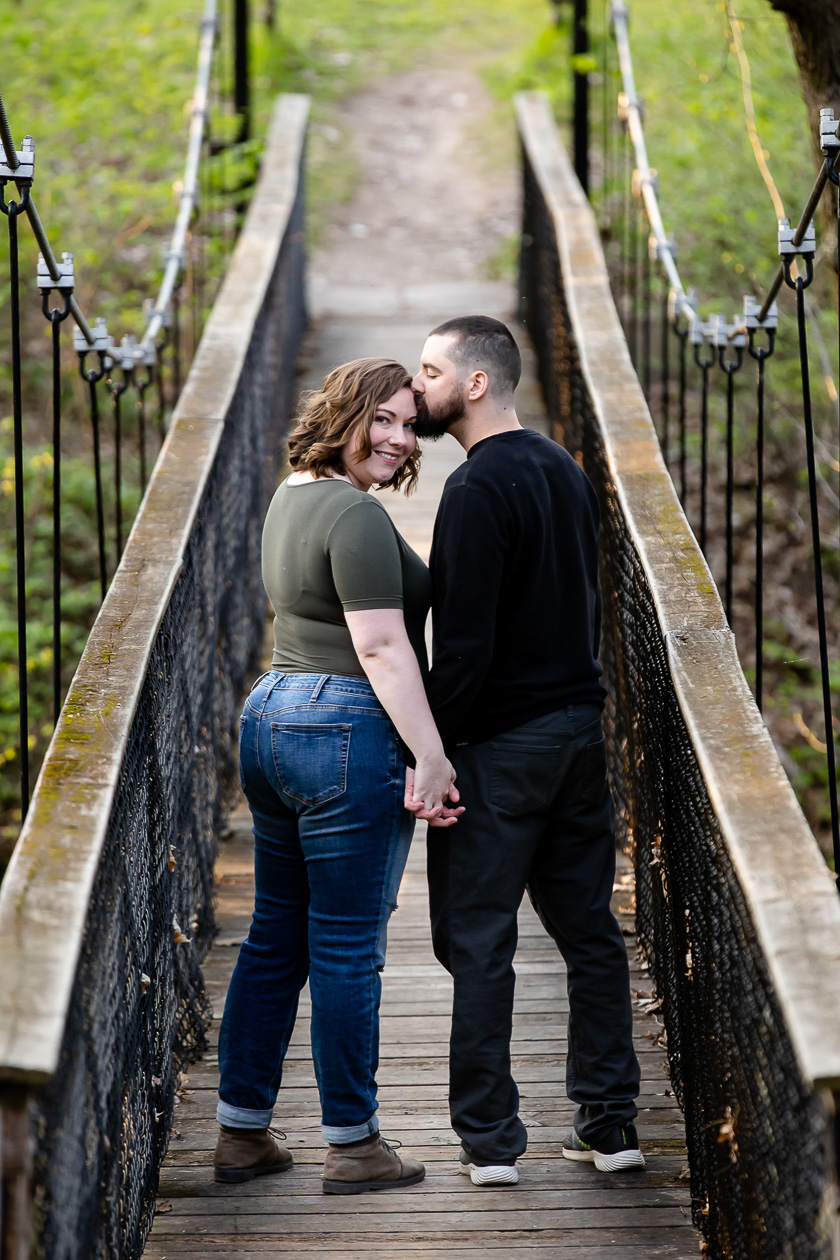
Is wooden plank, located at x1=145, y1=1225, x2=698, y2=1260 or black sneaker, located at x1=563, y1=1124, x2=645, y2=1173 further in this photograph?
black sneaker, located at x1=563, y1=1124, x2=645, y2=1173

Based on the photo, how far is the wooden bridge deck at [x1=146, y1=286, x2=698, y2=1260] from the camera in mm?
2391

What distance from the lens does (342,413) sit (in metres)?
2.44

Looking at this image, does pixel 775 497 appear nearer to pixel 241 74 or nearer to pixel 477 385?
pixel 241 74

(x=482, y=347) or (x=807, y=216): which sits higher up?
(x=807, y=216)

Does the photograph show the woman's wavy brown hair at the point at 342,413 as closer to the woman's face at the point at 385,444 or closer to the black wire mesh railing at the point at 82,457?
the woman's face at the point at 385,444

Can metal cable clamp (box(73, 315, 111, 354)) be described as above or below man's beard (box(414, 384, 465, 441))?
above

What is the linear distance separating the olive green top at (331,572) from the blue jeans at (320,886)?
0.06 metres

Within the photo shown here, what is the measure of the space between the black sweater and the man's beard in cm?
7

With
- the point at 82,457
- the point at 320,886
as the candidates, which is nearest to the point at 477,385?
the point at 320,886

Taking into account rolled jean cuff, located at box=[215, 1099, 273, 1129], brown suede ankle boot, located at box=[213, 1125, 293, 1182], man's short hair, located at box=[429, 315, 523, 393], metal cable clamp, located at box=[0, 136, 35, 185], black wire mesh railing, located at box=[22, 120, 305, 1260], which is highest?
metal cable clamp, located at box=[0, 136, 35, 185]

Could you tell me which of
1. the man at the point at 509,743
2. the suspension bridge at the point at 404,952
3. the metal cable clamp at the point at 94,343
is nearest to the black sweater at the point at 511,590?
the man at the point at 509,743

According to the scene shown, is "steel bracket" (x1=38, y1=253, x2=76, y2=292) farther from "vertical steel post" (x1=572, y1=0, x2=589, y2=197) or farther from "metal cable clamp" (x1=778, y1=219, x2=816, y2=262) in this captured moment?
"vertical steel post" (x1=572, y1=0, x2=589, y2=197)

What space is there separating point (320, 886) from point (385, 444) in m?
0.75

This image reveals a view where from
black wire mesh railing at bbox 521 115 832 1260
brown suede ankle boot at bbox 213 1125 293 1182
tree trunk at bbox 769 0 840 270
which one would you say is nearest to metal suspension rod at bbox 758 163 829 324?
tree trunk at bbox 769 0 840 270
